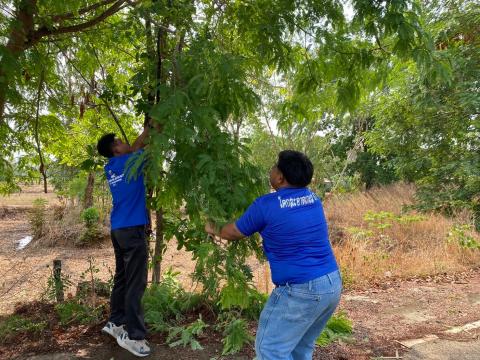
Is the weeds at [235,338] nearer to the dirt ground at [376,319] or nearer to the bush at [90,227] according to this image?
the dirt ground at [376,319]

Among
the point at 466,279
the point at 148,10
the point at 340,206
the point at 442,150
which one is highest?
the point at 148,10

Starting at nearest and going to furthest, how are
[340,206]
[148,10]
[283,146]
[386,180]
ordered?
[148,10]
[283,146]
[340,206]
[386,180]

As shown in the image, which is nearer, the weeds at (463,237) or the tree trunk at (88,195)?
the weeds at (463,237)

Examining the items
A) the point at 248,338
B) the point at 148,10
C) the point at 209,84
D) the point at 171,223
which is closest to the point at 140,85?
the point at 148,10

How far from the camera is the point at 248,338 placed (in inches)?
173

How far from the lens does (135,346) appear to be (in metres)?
4.18

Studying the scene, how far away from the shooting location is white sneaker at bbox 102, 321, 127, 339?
14.3ft

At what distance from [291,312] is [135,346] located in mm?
1963

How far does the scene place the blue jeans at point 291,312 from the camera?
113 inches

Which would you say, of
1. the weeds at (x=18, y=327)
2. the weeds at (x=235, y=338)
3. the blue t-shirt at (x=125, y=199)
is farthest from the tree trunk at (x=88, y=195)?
the weeds at (x=235, y=338)

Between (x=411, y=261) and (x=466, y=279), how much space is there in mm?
968

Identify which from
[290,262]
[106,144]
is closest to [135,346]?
[106,144]

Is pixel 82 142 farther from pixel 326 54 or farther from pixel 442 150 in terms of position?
pixel 442 150

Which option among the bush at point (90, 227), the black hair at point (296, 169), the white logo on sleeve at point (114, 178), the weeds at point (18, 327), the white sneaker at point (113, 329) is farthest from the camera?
the bush at point (90, 227)
